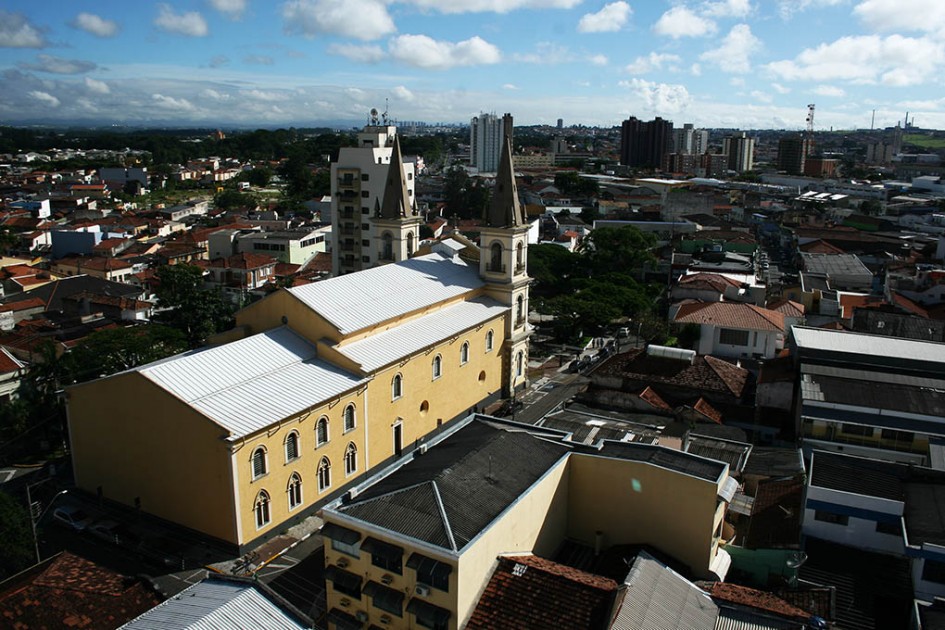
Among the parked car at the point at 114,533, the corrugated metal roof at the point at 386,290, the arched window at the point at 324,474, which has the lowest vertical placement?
the parked car at the point at 114,533

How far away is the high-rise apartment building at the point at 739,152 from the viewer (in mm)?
161375

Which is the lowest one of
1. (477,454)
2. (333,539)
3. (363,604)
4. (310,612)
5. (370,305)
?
(310,612)

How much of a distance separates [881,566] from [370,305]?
700 inches

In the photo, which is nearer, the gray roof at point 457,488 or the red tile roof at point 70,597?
the red tile roof at point 70,597

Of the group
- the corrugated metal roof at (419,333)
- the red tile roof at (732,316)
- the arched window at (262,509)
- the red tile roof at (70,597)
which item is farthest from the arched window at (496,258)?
the red tile roof at (70,597)

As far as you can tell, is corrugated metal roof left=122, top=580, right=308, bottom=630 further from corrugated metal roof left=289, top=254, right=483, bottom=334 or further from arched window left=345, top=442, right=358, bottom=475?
corrugated metal roof left=289, top=254, right=483, bottom=334

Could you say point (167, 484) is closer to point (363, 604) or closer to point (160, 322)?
point (363, 604)

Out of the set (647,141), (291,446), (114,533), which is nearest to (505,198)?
(291,446)

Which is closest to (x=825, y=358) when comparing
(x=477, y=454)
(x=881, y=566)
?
(x=881, y=566)

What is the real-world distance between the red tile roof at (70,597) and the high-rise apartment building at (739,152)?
16698 cm

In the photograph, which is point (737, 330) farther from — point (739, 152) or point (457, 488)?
point (739, 152)

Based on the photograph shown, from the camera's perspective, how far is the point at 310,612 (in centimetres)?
1733

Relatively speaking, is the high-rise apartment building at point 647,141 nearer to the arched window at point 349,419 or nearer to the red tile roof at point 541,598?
the arched window at point 349,419

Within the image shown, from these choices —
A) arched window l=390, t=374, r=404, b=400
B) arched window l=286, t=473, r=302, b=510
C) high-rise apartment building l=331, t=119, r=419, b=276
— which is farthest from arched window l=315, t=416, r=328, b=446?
high-rise apartment building l=331, t=119, r=419, b=276
